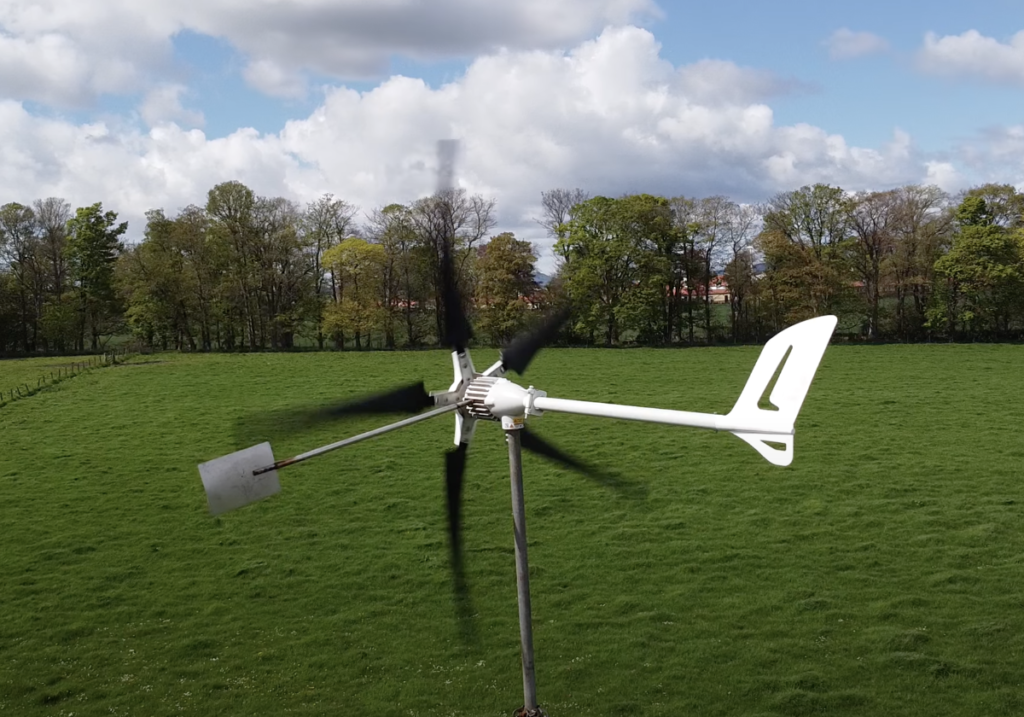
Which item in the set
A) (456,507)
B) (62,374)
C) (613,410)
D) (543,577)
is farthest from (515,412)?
(62,374)

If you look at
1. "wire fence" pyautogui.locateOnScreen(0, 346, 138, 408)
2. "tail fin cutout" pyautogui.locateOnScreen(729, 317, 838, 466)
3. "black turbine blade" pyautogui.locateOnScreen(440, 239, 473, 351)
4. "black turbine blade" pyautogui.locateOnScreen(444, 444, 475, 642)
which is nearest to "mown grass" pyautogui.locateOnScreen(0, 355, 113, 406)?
"wire fence" pyautogui.locateOnScreen(0, 346, 138, 408)

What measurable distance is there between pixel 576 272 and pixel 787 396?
205 feet

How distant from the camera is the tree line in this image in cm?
6619

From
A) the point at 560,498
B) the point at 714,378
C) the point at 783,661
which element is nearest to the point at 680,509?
the point at 560,498

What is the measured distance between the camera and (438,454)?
97.1 ft

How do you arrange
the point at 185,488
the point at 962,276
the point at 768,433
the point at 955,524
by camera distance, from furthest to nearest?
1. the point at 962,276
2. the point at 185,488
3. the point at 955,524
4. the point at 768,433

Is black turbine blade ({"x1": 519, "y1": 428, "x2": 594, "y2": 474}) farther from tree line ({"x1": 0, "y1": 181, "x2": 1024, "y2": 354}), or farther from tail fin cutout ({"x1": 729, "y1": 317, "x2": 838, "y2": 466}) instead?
tree line ({"x1": 0, "y1": 181, "x2": 1024, "y2": 354})

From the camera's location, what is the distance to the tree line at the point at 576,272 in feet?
217

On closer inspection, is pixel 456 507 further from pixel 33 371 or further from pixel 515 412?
pixel 33 371

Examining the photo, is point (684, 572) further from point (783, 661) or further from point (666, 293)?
point (666, 293)

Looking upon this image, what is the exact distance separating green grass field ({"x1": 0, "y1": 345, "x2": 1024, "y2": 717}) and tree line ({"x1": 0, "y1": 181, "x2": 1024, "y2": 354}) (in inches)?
1357

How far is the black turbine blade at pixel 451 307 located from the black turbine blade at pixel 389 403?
610 millimetres

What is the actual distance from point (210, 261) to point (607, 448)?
49.5 meters

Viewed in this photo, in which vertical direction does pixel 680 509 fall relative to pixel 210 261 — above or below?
below
